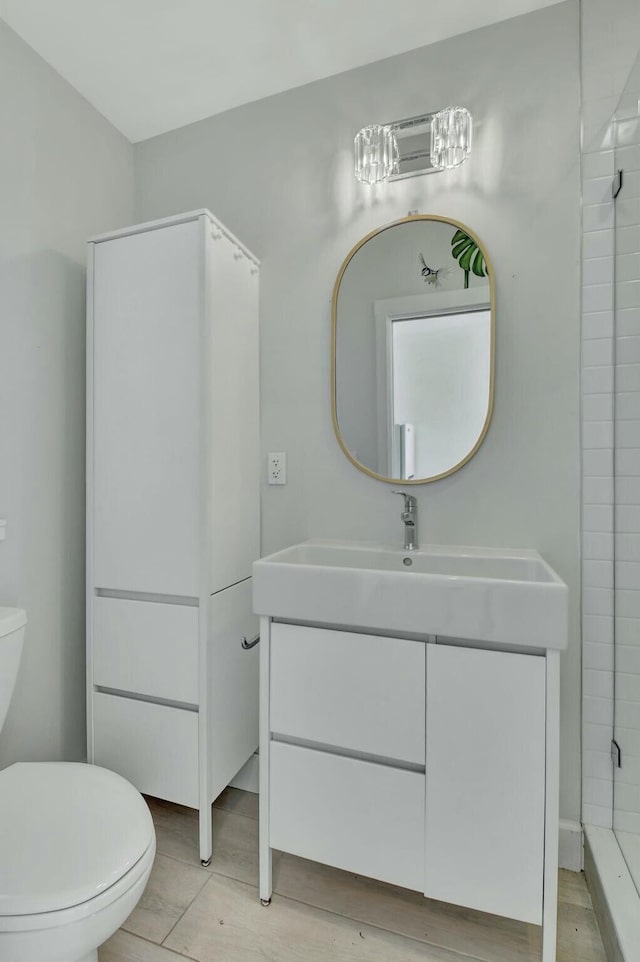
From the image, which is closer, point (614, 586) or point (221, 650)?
point (614, 586)

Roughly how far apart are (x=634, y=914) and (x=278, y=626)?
104 centimetres

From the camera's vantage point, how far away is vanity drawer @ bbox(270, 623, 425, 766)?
1184 millimetres

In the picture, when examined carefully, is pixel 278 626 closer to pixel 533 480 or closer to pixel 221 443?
pixel 221 443

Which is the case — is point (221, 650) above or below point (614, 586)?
below

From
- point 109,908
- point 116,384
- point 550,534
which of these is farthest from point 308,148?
point 109,908

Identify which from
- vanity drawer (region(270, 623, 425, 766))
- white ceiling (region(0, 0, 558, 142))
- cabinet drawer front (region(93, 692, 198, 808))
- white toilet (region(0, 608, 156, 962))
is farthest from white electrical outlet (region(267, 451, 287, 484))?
white ceiling (region(0, 0, 558, 142))

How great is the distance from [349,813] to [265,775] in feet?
0.78

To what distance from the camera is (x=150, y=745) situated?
1528 mm

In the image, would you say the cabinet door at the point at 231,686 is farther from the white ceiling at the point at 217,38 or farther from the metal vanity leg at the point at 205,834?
the white ceiling at the point at 217,38

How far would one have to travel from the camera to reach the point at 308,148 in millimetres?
1746

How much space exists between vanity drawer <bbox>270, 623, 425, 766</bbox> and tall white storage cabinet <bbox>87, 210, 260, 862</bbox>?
0.30m

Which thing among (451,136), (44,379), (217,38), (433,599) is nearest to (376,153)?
(451,136)

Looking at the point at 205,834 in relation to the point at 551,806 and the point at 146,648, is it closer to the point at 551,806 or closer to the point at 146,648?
Answer: the point at 146,648

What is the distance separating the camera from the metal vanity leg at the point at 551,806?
108 cm
